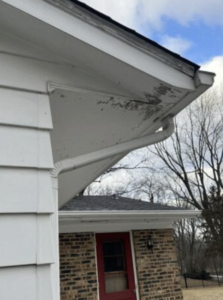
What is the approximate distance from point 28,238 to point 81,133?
938mm

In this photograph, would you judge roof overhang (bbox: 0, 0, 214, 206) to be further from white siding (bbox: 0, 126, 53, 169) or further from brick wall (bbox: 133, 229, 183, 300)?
brick wall (bbox: 133, 229, 183, 300)

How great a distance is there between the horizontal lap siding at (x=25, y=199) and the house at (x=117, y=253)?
12.8 feet

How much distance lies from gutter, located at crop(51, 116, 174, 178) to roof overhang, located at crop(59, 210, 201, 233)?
3459 mm

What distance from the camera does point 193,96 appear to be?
1.86 meters

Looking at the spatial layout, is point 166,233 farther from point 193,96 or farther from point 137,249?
point 193,96

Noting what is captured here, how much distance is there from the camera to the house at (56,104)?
1326 millimetres

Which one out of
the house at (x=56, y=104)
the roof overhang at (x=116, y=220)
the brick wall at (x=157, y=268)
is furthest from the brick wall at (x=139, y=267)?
the house at (x=56, y=104)

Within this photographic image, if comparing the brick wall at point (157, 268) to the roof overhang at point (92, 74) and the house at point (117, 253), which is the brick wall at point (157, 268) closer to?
the house at point (117, 253)

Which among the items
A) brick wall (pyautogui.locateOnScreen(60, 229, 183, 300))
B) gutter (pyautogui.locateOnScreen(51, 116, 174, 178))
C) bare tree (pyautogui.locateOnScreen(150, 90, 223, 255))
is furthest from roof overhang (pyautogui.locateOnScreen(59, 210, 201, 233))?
Answer: bare tree (pyautogui.locateOnScreen(150, 90, 223, 255))

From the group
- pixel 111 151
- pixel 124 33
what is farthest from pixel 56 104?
pixel 124 33

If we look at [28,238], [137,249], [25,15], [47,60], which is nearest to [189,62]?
[47,60]

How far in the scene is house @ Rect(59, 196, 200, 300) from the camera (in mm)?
5594

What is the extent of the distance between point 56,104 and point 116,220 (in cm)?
451

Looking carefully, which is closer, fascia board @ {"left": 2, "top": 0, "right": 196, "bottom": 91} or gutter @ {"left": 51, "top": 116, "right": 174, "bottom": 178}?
fascia board @ {"left": 2, "top": 0, "right": 196, "bottom": 91}
